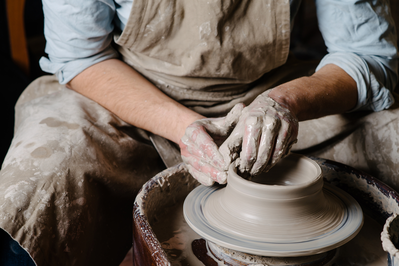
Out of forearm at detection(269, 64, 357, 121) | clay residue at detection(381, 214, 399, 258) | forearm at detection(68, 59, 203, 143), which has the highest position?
clay residue at detection(381, 214, 399, 258)

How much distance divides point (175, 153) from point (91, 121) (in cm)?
34

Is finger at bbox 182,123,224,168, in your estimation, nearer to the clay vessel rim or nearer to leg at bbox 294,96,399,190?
the clay vessel rim

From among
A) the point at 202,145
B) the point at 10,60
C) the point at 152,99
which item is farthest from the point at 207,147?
the point at 10,60

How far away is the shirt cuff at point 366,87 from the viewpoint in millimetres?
1355

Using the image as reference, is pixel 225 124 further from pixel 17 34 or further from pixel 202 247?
pixel 17 34

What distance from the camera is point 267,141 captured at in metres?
0.94

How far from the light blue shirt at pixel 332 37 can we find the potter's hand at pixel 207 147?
573mm

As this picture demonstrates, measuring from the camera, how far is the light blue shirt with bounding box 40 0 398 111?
4.40ft

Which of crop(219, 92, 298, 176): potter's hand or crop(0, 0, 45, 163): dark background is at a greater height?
crop(219, 92, 298, 176): potter's hand

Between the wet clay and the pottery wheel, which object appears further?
the wet clay

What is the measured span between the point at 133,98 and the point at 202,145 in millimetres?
470

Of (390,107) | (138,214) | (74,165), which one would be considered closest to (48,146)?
(74,165)

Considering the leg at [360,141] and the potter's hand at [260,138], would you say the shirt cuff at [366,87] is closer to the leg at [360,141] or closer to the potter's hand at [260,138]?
the leg at [360,141]

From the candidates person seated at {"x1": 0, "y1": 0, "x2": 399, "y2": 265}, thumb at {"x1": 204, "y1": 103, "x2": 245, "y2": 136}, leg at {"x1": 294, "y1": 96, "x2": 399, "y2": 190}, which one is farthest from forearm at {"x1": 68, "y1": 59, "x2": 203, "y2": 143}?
leg at {"x1": 294, "y1": 96, "x2": 399, "y2": 190}
